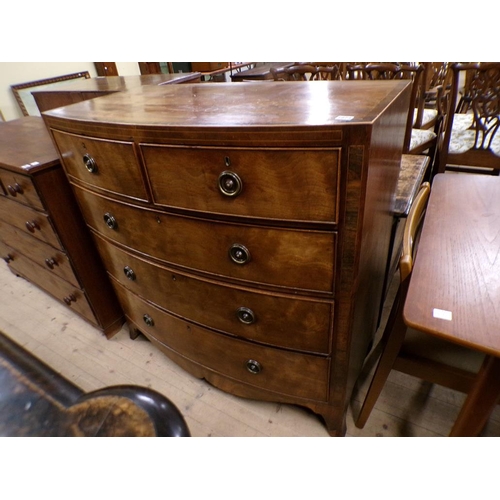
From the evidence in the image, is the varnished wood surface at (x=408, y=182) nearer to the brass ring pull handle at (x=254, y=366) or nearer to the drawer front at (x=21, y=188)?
the brass ring pull handle at (x=254, y=366)

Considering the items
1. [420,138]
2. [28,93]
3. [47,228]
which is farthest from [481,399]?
[28,93]

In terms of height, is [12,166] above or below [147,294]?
above

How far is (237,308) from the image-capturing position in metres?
0.96

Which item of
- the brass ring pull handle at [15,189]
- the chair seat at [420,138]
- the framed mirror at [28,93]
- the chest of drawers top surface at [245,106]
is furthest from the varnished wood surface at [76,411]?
the framed mirror at [28,93]

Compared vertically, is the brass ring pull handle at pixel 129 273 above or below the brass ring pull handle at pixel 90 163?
below

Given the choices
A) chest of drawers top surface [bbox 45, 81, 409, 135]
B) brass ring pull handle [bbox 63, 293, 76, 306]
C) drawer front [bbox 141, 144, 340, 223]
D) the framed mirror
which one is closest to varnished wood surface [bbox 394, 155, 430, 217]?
chest of drawers top surface [bbox 45, 81, 409, 135]

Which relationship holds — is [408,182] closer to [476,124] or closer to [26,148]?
[476,124]

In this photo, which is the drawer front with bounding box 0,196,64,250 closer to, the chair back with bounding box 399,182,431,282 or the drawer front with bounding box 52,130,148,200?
the drawer front with bounding box 52,130,148,200

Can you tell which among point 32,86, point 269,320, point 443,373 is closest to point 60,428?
point 269,320

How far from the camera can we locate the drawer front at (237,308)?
87 cm

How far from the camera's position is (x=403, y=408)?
4.09 ft

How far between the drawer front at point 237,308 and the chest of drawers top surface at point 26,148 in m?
0.43
